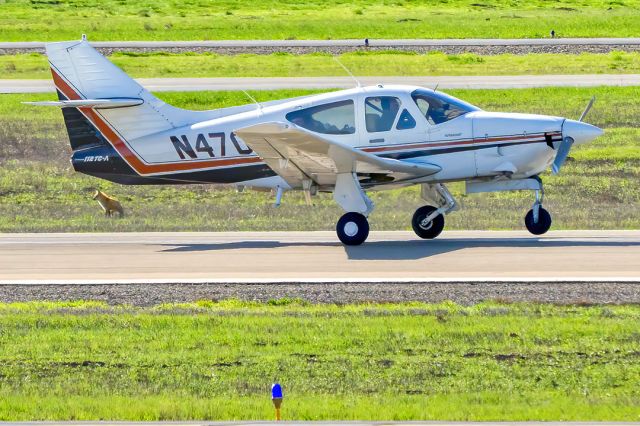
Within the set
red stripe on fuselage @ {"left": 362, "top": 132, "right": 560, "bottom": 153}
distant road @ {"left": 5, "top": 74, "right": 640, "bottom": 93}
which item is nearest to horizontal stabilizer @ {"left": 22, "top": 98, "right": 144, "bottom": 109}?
red stripe on fuselage @ {"left": 362, "top": 132, "right": 560, "bottom": 153}

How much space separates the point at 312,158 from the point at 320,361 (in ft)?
23.8

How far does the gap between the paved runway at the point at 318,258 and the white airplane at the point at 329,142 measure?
76cm

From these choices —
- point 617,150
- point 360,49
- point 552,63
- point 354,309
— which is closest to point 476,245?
point 354,309

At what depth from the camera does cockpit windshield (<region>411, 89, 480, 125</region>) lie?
1931 cm

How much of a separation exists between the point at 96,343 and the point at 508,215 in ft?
39.4

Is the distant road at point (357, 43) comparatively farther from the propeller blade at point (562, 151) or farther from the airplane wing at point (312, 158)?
the propeller blade at point (562, 151)

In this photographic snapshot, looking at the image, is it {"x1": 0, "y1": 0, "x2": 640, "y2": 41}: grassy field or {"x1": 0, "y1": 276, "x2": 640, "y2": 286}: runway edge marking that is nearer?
{"x1": 0, "y1": 276, "x2": 640, "y2": 286}: runway edge marking

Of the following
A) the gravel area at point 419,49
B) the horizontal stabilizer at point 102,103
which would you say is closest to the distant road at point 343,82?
the gravel area at point 419,49

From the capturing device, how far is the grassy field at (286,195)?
23109mm

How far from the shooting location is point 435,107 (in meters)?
19.4

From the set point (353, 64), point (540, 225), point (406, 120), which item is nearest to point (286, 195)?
point (406, 120)

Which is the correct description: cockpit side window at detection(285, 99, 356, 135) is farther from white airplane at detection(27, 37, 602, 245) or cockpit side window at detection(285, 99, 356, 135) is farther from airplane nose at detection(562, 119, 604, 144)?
airplane nose at detection(562, 119, 604, 144)

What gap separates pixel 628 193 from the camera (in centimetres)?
2684

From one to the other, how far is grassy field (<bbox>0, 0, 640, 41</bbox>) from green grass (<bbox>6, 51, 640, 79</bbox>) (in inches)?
389
